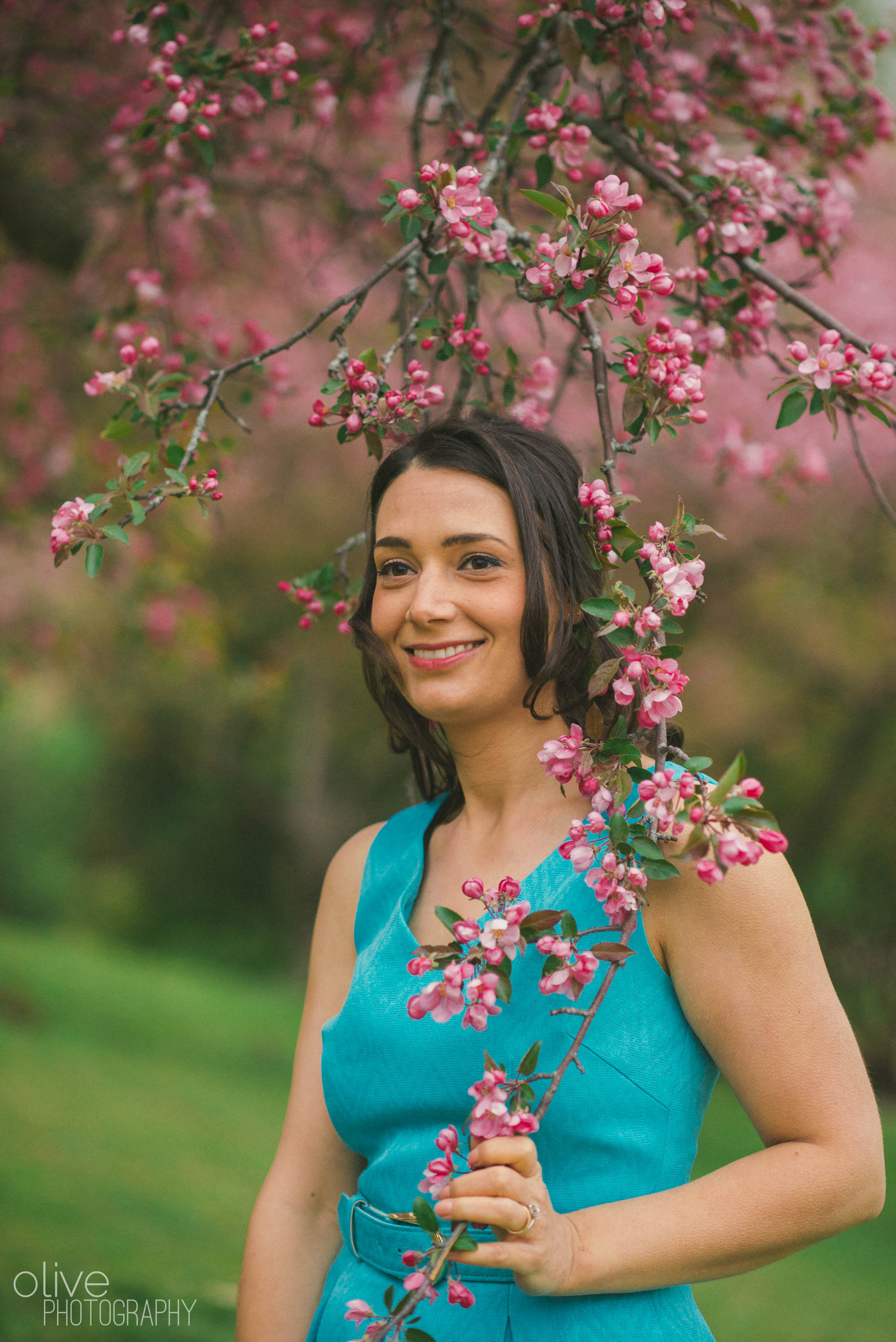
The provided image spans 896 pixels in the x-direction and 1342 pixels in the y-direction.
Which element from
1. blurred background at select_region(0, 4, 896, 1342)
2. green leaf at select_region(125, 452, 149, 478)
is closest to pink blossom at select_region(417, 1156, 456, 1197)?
green leaf at select_region(125, 452, 149, 478)

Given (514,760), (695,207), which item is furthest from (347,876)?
(695,207)

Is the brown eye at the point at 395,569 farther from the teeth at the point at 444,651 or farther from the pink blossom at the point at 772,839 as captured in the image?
the pink blossom at the point at 772,839

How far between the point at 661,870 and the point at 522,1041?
356mm

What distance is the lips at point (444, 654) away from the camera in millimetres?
1547

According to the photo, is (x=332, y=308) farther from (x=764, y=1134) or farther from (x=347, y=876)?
(x=764, y=1134)

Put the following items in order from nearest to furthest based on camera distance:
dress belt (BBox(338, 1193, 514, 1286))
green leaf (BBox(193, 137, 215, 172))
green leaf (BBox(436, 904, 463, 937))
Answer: green leaf (BBox(436, 904, 463, 937)) < dress belt (BBox(338, 1193, 514, 1286)) < green leaf (BBox(193, 137, 215, 172))

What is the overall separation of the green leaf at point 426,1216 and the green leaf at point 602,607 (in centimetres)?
63

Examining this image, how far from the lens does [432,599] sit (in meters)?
1.54

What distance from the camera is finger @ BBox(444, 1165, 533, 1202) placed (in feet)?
3.74

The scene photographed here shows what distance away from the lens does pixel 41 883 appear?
11.8 metres

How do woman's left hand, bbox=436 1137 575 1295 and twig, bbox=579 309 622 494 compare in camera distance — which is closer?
woman's left hand, bbox=436 1137 575 1295

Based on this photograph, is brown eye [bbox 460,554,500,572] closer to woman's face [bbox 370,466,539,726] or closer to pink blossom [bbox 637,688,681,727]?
woman's face [bbox 370,466,539,726]

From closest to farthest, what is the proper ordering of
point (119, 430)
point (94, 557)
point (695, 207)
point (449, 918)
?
1. point (449, 918)
2. point (94, 557)
3. point (119, 430)
4. point (695, 207)

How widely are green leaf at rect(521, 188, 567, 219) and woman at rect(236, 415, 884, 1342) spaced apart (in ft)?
1.00
